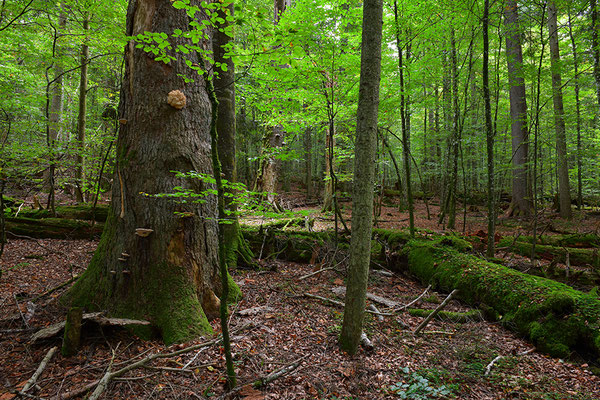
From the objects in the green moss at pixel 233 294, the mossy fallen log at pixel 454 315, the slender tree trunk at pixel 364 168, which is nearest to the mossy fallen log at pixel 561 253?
the mossy fallen log at pixel 454 315

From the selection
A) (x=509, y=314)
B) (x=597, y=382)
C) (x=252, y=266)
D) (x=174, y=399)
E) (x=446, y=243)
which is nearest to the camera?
(x=174, y=399)

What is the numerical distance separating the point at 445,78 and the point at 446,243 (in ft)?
A: 26.7

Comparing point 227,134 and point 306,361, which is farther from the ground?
point 227,134

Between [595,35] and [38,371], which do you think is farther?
[595,35]

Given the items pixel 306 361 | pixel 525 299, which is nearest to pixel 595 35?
pixel 525 299

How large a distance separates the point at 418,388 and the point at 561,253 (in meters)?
5.83

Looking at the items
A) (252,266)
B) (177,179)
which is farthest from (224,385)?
(252,266)

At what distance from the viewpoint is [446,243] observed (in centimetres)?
618

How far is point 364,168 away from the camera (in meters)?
2.92

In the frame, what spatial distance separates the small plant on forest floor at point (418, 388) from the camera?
2486 millimetres

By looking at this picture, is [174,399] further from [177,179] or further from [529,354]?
[529,354]

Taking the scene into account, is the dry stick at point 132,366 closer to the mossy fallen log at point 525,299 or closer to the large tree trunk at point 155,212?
the large tree trunk at point 155,212

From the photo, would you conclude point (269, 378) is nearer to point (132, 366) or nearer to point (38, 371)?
point (132, 366)

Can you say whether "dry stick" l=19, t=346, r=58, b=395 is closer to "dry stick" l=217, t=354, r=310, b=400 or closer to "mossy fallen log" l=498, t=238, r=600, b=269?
"dry stick" l=217, t=354, r=310, b=400
